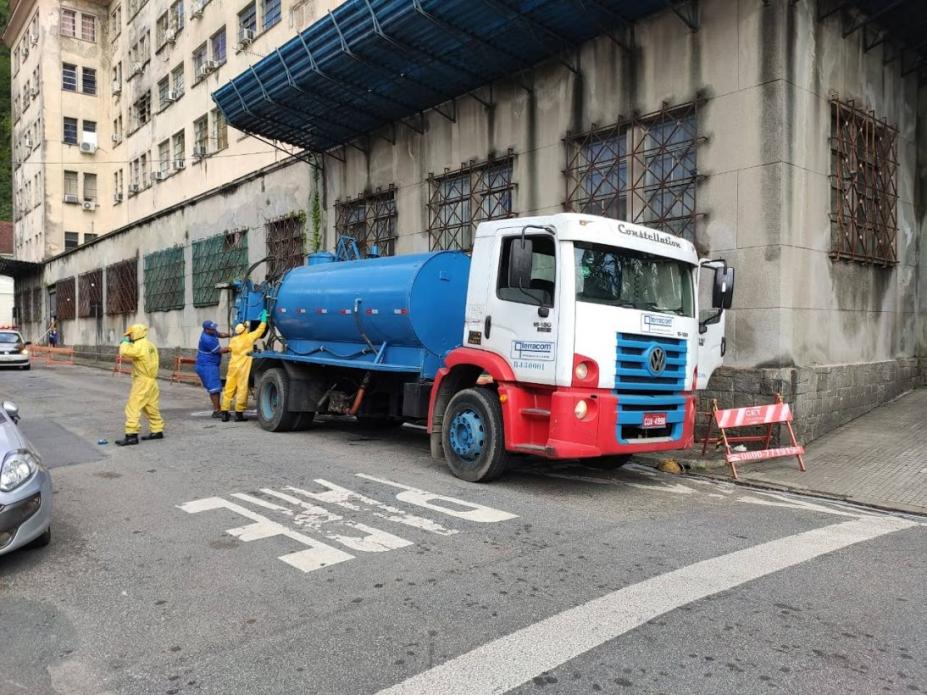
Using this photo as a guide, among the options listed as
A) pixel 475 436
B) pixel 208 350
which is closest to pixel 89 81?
pixel 208 350

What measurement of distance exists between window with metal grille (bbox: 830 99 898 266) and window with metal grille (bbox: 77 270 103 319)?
A: 33.7m

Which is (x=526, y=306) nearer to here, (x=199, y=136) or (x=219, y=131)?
(x=219, y=131)

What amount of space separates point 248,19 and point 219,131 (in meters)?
4.20

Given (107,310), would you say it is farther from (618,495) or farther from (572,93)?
(618,495)

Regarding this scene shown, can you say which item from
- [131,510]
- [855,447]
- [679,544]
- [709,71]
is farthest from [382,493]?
[709,71]

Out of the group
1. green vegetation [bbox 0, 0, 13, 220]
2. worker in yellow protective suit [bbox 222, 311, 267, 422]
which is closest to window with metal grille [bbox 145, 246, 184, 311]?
worker in yellow protective suit [bbox 222, 311, 267, 422]

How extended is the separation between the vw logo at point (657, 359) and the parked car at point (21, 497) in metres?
5.27

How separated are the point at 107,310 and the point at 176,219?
993cm

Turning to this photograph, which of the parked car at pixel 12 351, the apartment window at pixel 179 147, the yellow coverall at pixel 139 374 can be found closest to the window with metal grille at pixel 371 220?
the yellow coverall at pixel 139 374

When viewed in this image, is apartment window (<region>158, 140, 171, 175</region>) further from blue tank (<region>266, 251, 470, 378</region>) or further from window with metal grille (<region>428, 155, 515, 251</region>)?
blue tank (<region>266, 251, 470, 378</region>)

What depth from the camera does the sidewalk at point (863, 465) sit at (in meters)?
7.54

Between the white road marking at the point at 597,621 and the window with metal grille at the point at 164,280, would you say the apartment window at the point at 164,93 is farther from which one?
the white road marking at the point at 597,621

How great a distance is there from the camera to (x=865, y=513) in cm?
687

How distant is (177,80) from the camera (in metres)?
31.8
